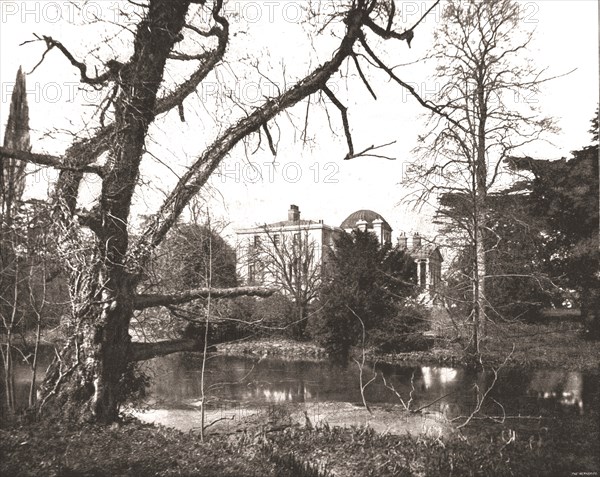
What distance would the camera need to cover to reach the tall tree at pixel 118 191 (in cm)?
733

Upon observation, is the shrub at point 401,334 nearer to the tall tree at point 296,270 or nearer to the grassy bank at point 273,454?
the tall tree at point 296,270

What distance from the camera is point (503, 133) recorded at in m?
20.0

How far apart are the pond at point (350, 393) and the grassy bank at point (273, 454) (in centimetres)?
122

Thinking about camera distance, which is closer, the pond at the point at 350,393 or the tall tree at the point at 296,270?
the pond at the point at 350,393

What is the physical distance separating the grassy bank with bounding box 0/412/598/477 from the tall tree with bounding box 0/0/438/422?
Result: 0.90 m

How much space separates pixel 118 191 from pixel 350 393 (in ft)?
29.6

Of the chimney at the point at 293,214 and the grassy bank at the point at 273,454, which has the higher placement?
the chimney at the point at 293,214

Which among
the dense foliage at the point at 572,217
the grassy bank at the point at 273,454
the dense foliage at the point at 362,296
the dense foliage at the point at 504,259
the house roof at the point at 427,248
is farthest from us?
the dense foliage at the point at 572,217

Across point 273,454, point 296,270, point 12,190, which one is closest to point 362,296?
point 296,270

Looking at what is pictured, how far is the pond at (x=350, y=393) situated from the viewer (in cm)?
1096

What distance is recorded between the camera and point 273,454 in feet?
23.0

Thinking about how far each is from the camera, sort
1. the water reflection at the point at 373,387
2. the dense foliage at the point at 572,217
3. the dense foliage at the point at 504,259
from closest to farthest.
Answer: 1. the water reflection at the point at 373,387
2. the dense foliage at the point at 504,259
3. the dense foliage at the point at 572,217

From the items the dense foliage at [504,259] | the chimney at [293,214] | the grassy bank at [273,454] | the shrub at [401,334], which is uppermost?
the chimney at [293,214]

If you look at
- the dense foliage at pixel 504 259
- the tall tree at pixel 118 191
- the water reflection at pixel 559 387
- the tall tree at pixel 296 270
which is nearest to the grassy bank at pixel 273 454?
the tall tree at pixel 118 191
